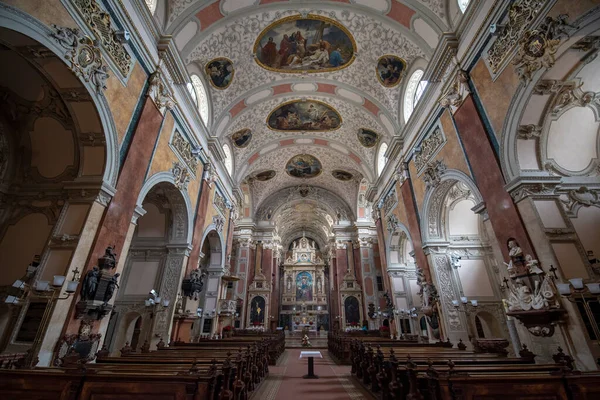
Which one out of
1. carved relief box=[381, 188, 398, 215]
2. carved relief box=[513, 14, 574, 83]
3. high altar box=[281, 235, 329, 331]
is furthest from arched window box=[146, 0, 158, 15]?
high altar box=[281, 235, 329, 331]

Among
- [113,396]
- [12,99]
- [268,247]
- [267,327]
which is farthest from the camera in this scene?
[268,247]

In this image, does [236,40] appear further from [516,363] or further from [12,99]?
[516,363]

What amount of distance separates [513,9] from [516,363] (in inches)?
277

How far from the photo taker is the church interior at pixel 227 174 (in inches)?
184

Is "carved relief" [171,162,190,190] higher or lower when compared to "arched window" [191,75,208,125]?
lower

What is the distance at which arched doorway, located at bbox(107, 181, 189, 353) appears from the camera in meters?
9.34

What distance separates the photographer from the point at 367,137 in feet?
53.6

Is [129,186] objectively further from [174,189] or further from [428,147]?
[428,147]

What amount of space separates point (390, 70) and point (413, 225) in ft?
21.0

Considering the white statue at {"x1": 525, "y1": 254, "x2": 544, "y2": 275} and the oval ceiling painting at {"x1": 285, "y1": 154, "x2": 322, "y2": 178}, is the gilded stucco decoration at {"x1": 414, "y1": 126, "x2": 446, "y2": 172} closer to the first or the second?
the white statue at {"x1": 525, "y1": 254, "x2": 544, "y2": 275}

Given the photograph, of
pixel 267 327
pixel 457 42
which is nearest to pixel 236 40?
pixel 457 42

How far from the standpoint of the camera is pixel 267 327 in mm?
22250

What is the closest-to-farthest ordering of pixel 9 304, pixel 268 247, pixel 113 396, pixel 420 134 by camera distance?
1. pixel 113 396
2. pixel 9 304
3. pixel 420 134
4. pixel 268 247

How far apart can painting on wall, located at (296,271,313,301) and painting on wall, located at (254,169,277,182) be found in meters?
15.2
